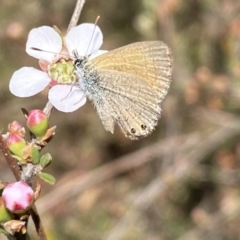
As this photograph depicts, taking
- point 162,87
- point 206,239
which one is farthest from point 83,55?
point 206,239

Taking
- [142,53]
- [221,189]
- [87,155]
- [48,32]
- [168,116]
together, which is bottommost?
[221,189]

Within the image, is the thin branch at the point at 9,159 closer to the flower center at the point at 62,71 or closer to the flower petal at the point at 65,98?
the flower petal at the point at 65,98

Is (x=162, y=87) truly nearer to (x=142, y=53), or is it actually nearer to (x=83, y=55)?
(x=142, y=53)

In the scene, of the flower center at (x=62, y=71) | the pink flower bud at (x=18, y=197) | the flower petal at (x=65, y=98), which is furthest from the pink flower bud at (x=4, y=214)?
the flower center at (x=62, y=71)

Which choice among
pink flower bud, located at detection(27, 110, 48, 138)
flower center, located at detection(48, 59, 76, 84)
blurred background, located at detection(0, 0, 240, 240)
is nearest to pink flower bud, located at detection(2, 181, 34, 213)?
pink flower bud, located at detection(27, 110, 48, 138)

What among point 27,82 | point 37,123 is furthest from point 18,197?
point 27,82

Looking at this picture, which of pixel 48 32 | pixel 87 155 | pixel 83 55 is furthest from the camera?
pixel 87 155

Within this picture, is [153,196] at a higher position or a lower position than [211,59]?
lower

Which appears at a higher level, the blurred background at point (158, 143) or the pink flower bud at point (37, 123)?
the pink flower bud at point (37, 123)
